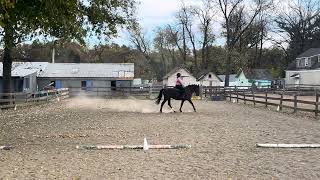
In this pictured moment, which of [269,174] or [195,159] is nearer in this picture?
[269,174]

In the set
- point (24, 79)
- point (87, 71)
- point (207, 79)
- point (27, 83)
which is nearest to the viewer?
point (24, 79)

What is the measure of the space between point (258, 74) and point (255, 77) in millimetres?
1044

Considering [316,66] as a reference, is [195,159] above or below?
below

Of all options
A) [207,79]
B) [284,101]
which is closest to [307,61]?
[207,79]

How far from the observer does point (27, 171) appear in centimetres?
834

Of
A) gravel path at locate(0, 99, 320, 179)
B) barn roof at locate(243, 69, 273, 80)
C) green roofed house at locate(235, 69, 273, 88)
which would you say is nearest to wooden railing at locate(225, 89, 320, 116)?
gravel path at locate(0, 99, 320, 179)

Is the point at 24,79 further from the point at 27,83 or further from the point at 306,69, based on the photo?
Answer: the point at 306,69

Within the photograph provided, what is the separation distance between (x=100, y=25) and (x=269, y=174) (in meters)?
14.2

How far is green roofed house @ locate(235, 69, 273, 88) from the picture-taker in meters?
81.1

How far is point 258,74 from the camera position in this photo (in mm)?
83188

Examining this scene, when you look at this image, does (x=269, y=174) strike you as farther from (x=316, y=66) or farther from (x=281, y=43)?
(x=281, y=43)

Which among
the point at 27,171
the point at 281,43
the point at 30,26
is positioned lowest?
the point at 27,171

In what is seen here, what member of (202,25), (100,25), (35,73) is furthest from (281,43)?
(100,25)

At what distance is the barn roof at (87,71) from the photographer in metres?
56.7
